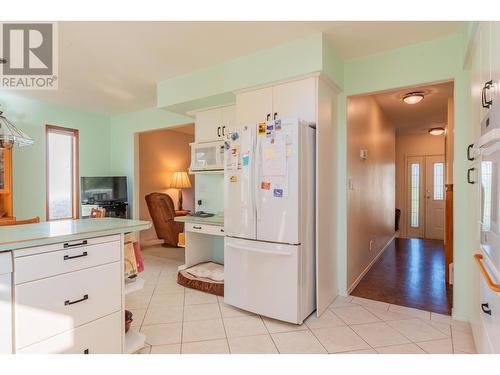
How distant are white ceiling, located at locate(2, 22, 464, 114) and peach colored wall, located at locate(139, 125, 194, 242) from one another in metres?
2.49

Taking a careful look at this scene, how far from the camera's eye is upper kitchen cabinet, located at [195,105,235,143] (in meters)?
3.63

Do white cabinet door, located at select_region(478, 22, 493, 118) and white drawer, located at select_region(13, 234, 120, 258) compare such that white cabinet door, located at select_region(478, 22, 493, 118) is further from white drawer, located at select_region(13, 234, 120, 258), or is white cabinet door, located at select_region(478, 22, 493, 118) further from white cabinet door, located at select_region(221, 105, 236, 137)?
white cabinet door, located at select_region(221, 105, 236, 137)

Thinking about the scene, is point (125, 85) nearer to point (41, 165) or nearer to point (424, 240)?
point (41, 165)

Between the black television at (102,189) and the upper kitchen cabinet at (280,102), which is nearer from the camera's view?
the upper kitchen cabinet at (280,102)

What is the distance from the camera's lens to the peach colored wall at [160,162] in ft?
19.8

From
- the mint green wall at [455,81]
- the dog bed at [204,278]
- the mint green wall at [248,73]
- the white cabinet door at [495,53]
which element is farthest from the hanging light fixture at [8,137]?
the white cabinet door at [495,53]

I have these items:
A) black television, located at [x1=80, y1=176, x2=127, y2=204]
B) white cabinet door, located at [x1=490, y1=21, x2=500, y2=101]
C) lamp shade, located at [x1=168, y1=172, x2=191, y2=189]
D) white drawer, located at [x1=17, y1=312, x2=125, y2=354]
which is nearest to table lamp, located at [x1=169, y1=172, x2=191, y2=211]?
lamp shade, located at [x1=168, y1=172, x2=191, y2=189]

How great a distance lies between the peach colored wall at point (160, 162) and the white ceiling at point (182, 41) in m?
2.49

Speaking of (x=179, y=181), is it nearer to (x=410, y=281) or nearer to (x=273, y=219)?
(x=273, y=219)

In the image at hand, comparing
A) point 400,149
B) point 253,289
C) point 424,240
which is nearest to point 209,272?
point 253,289

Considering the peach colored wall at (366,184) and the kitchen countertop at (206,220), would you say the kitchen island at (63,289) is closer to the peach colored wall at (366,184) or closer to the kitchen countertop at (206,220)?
the kitchen countertop at (206,220)

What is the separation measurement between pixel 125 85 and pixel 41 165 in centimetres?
202

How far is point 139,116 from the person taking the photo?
5.06 m

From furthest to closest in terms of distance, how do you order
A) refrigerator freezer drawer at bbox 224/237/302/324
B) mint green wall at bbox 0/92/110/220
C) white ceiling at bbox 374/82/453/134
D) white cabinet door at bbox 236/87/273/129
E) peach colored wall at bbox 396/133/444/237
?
peach colored wall at bbox 396/133/444/237
mint green wall at bbox 0/92/110/220
white ceiling at bbox 374/82/453/134
white cabinet door at bbox 236/87/273/129
refrigerator freezer drawer at bbox 224/237/302/324
